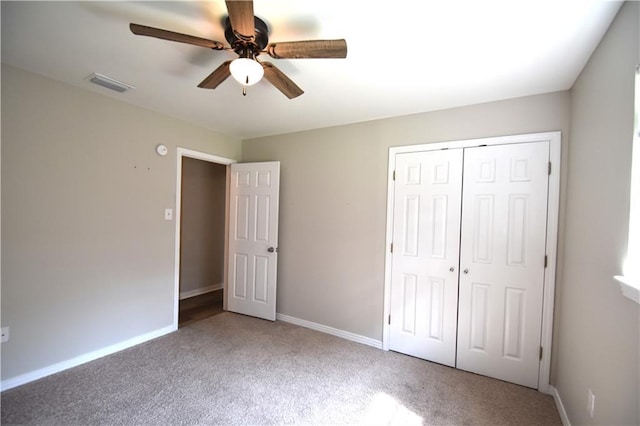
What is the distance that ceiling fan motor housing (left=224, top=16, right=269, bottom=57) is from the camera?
1.43 metres

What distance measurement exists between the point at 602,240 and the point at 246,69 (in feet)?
6.81

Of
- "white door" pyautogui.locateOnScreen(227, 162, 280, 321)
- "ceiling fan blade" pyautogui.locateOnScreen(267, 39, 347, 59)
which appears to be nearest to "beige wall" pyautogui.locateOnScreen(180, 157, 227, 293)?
"white door" pyautogui.locateOnScreen(227, 162, 280, 321)

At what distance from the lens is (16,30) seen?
62.9 inches

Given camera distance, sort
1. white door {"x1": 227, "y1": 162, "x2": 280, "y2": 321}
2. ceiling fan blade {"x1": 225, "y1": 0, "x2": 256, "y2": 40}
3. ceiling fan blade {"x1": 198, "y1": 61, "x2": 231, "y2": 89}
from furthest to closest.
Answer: white door {"x1": 227, "y1": 162, "x2": 280, "y2": 321} → ceiling fan blade {"x1": 198, "y1": 61, "x2": 231, "y2": 89} → ceiling fan blade {"x1": 225, "y1": 0, "x2": 256, "y2": 40}

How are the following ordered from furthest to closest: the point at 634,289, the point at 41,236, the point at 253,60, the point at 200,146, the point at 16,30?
the point at 200,146 → the point at 41,236 → the point at 16,30 → the point at 253,60 → the point at 634,289

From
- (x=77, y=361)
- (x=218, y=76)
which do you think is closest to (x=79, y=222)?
(x=77, y=361)

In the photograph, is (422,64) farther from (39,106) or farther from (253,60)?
(39,106)

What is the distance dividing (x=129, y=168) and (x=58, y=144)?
54cm

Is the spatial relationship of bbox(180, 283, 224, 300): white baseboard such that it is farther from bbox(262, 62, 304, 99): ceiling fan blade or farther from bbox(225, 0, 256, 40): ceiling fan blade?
bbox(225, 0, 256, 40): ceiling fan blade

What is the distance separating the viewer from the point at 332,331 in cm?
313

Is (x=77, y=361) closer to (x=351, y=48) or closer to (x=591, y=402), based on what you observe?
(x=351, y=48)

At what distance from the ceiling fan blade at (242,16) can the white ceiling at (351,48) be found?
172mm

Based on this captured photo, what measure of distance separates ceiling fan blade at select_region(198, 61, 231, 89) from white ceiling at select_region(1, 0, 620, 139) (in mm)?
185

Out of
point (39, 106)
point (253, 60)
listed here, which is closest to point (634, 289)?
point (253, 60)
